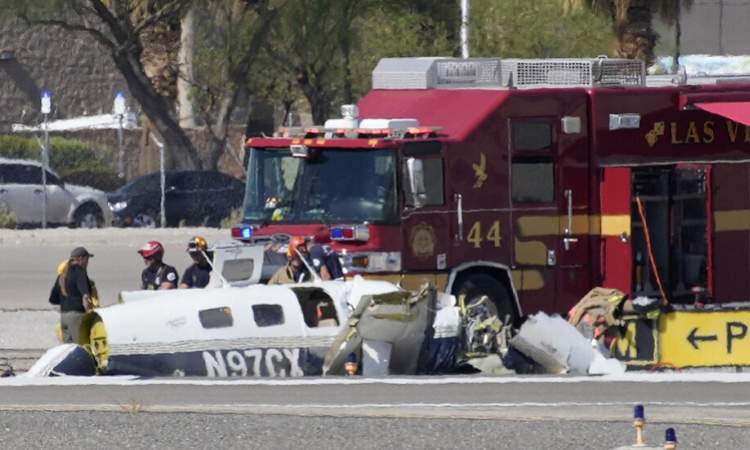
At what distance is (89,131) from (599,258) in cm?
3162

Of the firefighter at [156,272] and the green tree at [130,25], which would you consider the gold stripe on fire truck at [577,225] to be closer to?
the firefighter at [156,272]

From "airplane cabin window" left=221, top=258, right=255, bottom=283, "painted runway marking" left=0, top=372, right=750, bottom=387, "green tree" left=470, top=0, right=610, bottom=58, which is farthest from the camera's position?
"green tree" left=470, top=0, right=610, bottom=58

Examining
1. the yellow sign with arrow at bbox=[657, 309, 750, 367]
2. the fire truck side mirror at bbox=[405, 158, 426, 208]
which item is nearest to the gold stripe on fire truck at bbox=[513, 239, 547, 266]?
the fire truck side mirror at bbox=[405, 158, 426, 208]

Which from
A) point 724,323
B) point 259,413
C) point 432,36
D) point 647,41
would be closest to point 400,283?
point 724,323

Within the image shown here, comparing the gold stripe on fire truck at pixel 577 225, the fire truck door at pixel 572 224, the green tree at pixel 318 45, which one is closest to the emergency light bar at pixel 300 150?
the gold stripe on fire truck at pixel 577 225

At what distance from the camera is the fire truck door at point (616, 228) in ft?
68.5

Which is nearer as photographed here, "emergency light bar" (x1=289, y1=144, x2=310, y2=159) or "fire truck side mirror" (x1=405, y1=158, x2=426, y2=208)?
"fire truck side mirror" (x1=405, y1=158, x2=426, y2=208)

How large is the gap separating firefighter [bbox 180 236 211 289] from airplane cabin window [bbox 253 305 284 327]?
6.76 ft

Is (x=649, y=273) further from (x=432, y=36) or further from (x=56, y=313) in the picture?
(x=432, y=36)

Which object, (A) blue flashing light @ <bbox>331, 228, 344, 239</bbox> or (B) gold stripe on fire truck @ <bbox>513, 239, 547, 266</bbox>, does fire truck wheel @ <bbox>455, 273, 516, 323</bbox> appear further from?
(A) blue flashing light @ <bbox>331, 228, 344, 239</bbox>

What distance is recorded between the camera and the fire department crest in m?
20.0

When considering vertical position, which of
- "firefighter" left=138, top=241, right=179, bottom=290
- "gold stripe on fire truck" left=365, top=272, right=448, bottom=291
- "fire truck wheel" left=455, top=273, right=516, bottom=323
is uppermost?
"firefighter" left=138, top=241, right=179, bottom=290

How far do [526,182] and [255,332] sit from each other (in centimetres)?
517

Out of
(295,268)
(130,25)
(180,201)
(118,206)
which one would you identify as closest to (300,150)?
(295,268)
